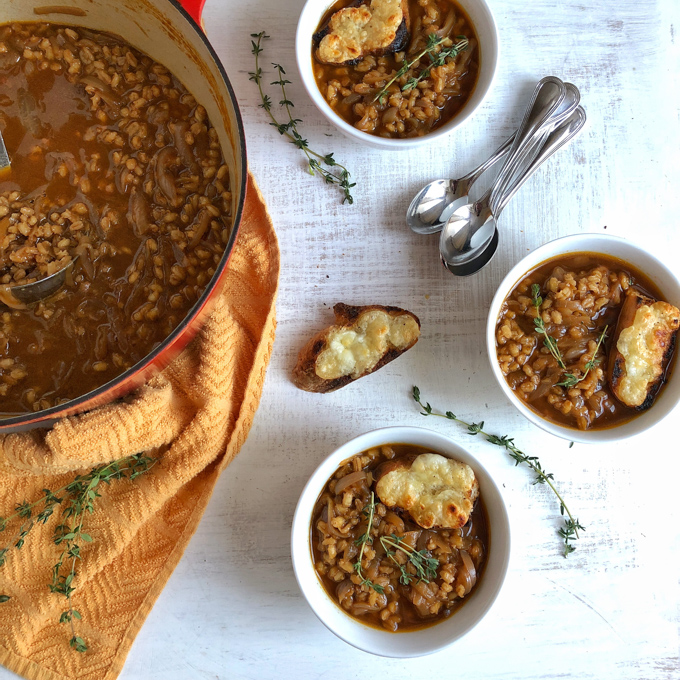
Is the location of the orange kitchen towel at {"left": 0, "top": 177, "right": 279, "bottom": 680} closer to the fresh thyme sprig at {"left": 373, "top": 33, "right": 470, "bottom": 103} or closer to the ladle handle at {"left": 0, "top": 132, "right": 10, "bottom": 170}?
the fresh thyme sprig at {"left": 373, "top": 33, "right": 470, "bottom": 103}

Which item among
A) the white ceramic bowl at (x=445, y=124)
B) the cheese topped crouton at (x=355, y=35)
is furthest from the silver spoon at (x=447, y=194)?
the cheese topped crouton at (x=355, y=35)

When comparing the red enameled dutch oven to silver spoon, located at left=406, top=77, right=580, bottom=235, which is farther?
silver spoon, located at left=406, top=77, right=580, bottom=235

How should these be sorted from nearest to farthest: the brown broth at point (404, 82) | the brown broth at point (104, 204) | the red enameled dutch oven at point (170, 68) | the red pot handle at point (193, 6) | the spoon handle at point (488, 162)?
the red enameled dutch oven at point (170, 68)
the red pot handle at point (193, 6)
the brown broth at point (104, 204)
the brown broth at point (404, 82)
the spoon handle at point (488, 162)

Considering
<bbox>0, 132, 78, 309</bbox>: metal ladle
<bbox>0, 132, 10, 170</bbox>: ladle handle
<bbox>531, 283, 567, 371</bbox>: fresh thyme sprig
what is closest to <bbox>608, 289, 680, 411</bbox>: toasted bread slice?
<bbox>531, 283, 567, 371</bbox>: fresh thyme sprig

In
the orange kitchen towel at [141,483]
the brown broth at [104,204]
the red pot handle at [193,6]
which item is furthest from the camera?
the orange kitchen towel at [141,483]

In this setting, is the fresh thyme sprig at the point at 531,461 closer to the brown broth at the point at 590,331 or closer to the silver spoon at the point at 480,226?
the brown broth at the point at 590,331

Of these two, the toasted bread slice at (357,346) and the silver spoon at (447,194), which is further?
the silver spoon at (447,194)

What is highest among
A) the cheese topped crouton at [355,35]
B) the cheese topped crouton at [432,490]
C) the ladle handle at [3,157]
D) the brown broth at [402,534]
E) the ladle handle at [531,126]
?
the cheese topped crouton at [355,35]
